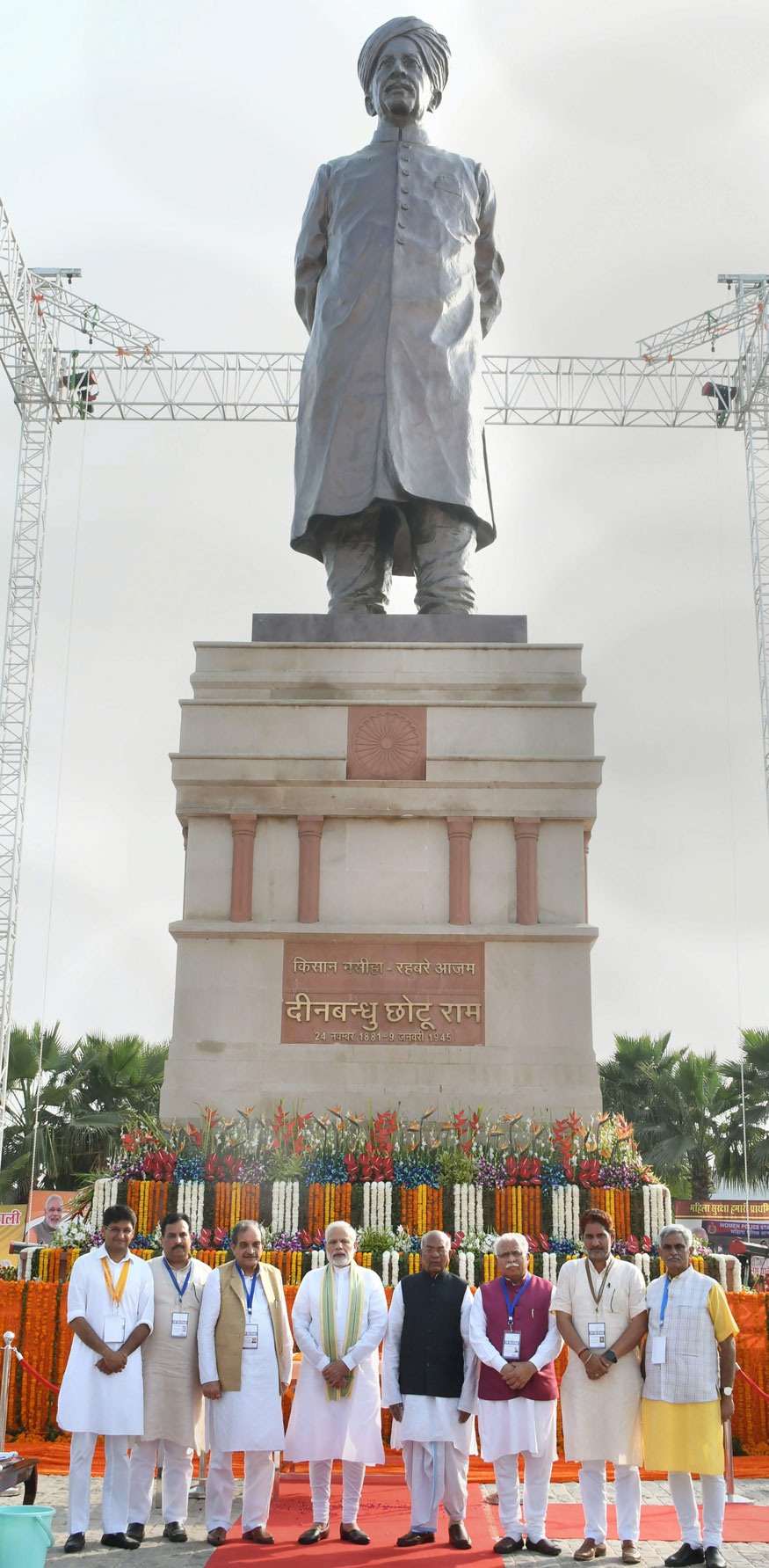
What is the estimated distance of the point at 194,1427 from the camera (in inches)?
310

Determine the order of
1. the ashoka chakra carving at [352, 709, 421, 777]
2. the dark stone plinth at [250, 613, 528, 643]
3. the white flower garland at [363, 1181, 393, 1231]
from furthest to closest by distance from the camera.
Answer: the dark stone plinth at [250, 613, 528, 643], the ashoka chakra carving at [352, 709, 421, 777], the white flower garland at [363, 1181, 393, 1231]

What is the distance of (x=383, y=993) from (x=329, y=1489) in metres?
5.21

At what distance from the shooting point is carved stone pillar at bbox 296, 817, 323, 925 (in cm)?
1289

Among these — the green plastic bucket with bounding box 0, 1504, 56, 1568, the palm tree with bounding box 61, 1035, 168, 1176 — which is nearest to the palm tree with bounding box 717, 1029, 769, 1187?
the palm tree with bounding box 61, 1035, 168, 1176

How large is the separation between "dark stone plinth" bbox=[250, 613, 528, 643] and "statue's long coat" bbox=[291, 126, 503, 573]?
1.11m

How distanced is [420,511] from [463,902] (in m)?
3.98

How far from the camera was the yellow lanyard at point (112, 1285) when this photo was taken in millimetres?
7977

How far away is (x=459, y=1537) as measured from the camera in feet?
24.0

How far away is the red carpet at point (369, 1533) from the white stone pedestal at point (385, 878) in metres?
3.95

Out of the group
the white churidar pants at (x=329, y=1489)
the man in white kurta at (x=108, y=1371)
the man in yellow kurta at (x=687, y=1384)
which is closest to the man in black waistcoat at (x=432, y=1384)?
the white churidar pants at (x=329, y=1489)

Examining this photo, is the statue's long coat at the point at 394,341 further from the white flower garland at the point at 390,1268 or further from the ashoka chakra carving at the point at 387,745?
the white flower garland at the point at 390,1268

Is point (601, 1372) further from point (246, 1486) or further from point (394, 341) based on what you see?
point (394, 341)

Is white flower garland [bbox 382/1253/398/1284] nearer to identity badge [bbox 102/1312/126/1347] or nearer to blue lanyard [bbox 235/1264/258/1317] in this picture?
blue lanyard [bbox 235/1264/258/1317]

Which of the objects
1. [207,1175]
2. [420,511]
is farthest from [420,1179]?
[420,511]
